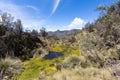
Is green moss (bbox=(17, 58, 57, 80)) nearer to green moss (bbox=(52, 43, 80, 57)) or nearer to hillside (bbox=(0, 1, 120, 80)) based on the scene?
hillside (bbox=(0, 1, 120, 80))

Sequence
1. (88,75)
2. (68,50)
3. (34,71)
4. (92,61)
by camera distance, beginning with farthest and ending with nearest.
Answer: (68,50), (34,71), (92,61), (88,75)

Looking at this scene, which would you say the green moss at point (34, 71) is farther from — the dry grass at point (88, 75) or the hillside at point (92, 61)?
the dry grass at point (88, 75)

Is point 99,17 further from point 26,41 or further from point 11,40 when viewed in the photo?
point 26,41

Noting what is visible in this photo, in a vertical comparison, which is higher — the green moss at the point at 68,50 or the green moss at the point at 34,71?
the green moss at the point at 68,50

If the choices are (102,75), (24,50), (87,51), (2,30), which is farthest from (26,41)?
(102,75)

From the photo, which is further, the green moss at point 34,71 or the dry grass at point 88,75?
the green moss at point 34,71

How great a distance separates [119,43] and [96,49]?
2.35 metres

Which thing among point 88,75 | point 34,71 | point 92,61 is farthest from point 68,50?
point 88,75

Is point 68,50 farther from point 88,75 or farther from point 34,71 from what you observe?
point 88,75

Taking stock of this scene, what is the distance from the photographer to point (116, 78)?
10320 millimetres

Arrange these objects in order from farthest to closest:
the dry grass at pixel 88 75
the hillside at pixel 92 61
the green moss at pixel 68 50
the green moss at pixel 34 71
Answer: the green moss at pixel 68 50
the green moss at pixel 34 71
the hillside at pixel 92 61
the dry grass at pixel 88 75

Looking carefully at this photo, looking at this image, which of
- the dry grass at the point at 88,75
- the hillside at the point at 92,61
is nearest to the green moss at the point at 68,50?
the hillside at the point at 92,61

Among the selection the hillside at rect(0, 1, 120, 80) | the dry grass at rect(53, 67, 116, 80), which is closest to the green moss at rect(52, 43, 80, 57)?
the hillside at rect(0, 1, 120, 80)

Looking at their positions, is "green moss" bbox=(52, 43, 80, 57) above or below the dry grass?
above
